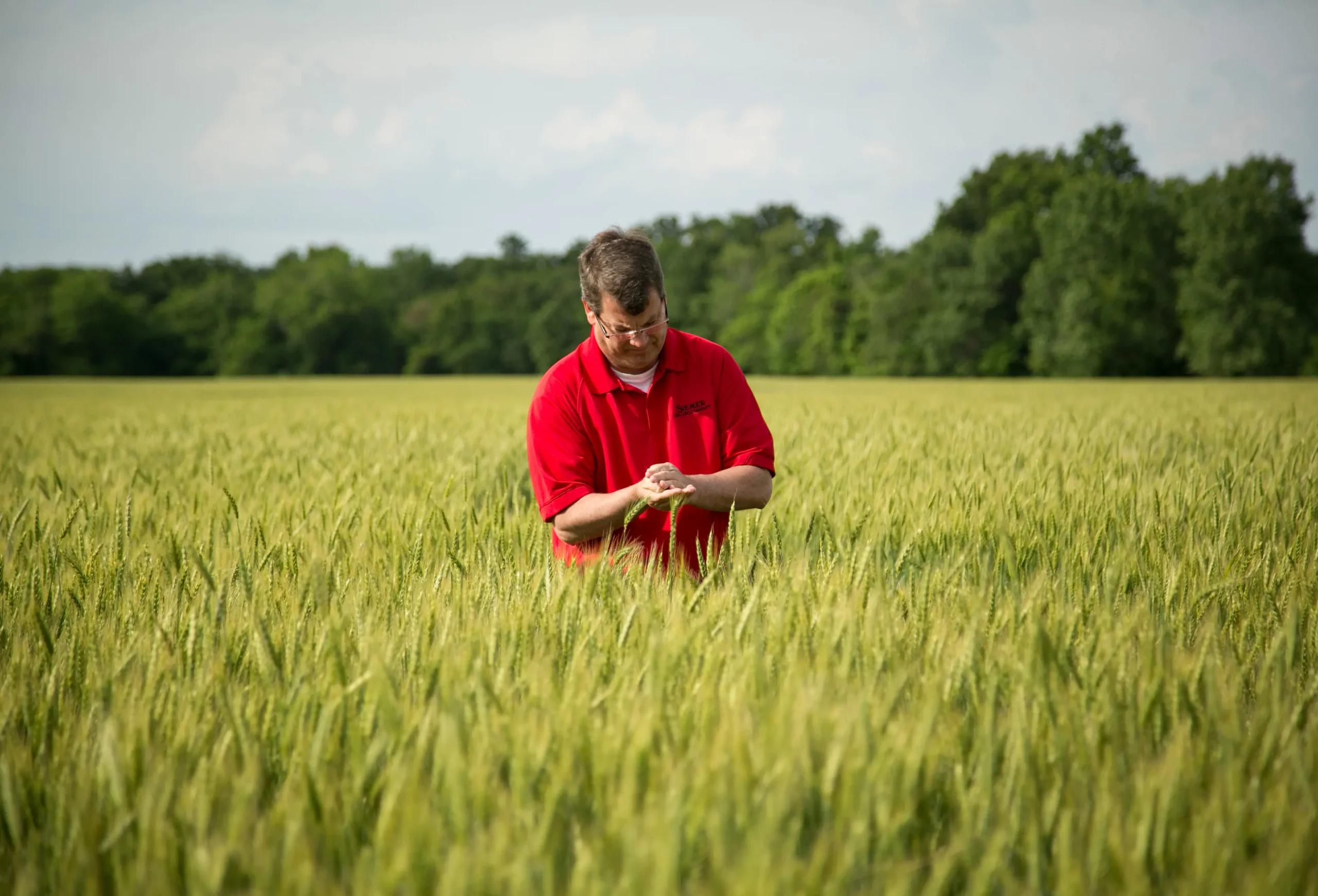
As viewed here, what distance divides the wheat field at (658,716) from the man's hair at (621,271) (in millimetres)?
687

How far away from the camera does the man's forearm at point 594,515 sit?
213 cm

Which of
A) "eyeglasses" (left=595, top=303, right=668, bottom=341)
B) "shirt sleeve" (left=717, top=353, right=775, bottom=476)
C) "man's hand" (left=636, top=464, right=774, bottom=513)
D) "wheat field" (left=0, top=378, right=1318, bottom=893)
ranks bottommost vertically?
"wheat field" (left=0, top=378, right=1318, bottom=893)

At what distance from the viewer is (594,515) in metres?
2.21

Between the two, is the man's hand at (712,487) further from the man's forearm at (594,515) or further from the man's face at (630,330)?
the man's face at (630,330)

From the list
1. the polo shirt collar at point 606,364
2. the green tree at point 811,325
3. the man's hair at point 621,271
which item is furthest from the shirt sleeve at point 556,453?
the green tree at point 811,325

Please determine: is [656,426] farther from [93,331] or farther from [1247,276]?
[93,331]

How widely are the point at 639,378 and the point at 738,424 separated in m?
0.32

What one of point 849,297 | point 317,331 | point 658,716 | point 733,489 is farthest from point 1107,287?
point 317,331

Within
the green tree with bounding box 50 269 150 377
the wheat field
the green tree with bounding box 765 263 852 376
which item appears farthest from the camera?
the green tree with bounding box 50 269 150 377

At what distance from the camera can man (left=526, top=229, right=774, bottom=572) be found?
7.47 feet

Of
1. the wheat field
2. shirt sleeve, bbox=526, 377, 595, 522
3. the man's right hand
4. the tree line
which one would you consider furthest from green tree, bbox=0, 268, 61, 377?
the man's right hand

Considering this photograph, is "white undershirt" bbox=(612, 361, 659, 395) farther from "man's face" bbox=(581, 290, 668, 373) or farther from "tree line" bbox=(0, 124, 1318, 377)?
"tree line" bbox=(0, 124, 1318, 377)

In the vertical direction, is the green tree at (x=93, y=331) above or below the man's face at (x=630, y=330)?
above

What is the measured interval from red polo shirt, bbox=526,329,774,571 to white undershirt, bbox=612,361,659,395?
0.05 ft
